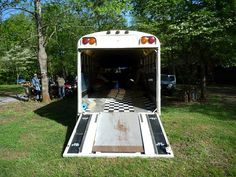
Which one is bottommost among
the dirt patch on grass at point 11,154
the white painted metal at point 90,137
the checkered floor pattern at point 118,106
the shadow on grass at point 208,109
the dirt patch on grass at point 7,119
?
the dirt patch on grass at point 7,119

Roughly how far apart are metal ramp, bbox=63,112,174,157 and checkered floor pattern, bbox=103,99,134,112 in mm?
469

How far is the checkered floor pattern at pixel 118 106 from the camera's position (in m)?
9.16

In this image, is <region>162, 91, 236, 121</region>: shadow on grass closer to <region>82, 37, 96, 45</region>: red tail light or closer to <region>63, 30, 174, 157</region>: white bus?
<region>63, 30, 174, 157</region>: white bus

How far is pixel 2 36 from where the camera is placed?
18609mm

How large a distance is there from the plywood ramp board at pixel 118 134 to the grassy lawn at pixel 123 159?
359 mm

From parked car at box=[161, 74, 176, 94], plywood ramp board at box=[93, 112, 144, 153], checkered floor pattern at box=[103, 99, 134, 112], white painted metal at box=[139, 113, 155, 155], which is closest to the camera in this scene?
white painted metal at box=[139, 113, 155, 155]

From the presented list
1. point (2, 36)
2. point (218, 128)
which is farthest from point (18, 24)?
point (218, 128)

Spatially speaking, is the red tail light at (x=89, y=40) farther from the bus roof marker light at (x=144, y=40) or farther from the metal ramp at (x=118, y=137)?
the metal ramp at (x=118, y=137)

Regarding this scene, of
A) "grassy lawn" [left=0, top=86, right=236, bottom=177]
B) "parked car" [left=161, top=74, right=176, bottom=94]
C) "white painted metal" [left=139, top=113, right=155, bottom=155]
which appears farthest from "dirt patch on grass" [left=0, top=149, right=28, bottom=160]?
"parked car" [left=161, top=74, right=176, bottom=94]

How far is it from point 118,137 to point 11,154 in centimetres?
246

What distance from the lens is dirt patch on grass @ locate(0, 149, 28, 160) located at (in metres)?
7.02

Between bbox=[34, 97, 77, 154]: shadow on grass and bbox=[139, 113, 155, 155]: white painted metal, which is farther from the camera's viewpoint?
bbox=[34, 97, 77, 154]: shadow on grass

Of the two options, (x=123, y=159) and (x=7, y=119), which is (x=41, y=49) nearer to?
(x=7, y=119)

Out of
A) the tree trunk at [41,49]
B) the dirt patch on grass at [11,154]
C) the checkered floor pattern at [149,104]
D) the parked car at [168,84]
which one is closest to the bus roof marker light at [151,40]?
the checkered floor pattern at [149,104]
